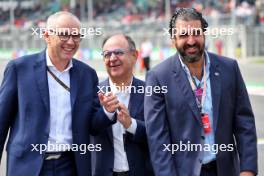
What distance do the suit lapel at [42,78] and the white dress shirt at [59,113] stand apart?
4cm


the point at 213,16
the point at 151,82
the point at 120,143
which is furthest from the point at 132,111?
the point at 213,16

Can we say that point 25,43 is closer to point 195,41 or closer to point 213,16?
point 213,16

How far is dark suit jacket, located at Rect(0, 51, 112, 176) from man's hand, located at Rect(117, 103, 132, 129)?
93 millimetres

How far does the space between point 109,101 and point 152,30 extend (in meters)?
38.9

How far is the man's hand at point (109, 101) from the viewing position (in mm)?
4703

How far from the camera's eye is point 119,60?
5016mm

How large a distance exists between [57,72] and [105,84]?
0.43 metres

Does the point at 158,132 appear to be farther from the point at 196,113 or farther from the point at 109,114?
the point at 109,114

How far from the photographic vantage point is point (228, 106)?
4461 mm

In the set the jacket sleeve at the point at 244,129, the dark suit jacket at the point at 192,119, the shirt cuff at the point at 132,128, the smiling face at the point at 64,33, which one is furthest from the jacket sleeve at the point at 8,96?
the jacket sleeve at the point at 244,129

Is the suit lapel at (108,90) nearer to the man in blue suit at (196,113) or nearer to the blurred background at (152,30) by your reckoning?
the man in blue suit at (196,113)

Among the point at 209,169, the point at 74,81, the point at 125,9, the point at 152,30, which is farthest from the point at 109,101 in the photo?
the point at 125,9

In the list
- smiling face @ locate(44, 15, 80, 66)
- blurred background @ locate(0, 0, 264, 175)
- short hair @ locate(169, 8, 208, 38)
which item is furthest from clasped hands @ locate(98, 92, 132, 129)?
blurred background @ locate(0, 0, 264, 175)

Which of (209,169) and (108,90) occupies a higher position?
(108,90)
